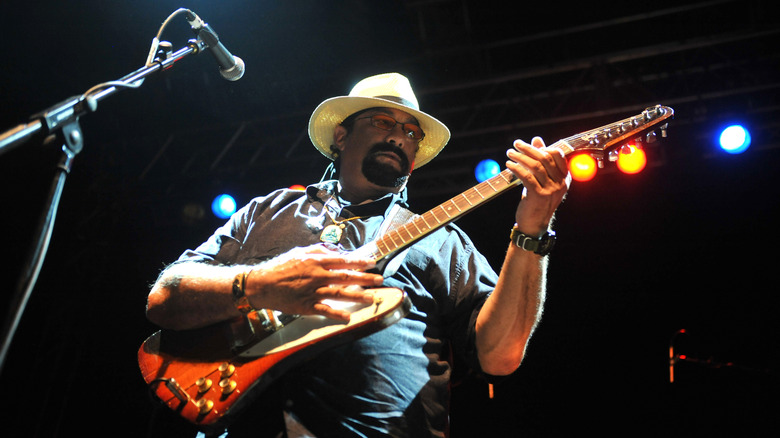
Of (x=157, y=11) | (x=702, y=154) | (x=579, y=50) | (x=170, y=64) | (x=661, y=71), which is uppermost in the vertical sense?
(x=579, y=50)

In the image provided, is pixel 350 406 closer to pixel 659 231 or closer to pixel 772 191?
pixel 659 231

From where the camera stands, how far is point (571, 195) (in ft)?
23.0

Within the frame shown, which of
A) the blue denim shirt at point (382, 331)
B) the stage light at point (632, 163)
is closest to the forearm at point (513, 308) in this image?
the blue denim shirt at point (382, 331)

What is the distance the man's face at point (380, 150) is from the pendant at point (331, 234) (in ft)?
1.73

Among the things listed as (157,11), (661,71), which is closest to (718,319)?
(661,71)

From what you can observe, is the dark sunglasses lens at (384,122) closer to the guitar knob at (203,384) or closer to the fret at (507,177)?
the fret at (507,177)

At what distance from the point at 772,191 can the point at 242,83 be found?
6580 mm

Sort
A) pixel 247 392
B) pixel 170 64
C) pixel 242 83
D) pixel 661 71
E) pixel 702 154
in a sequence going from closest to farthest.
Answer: pixel 247 392 → pixel 170 64 → pixel 702 154 → pixel 661 71 → pixel 242 83

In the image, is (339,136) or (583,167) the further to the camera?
(583,167)

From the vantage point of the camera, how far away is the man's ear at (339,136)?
3707mm

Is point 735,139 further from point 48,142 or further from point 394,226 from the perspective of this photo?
point 48,142

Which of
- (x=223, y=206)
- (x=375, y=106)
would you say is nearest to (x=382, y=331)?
(x=375, y=106)

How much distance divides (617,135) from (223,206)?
5684 mm

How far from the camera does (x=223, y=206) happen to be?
740cm
